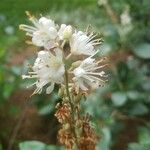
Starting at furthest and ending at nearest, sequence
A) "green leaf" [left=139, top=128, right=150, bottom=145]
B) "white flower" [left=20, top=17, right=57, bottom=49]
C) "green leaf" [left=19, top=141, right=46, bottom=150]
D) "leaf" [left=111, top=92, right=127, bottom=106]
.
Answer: "leaf" [left=111, top=92, right=127, bottom=106] → "green leaf" [left=139, top=128, right=150, bottom=145] → "green leaf" [left=19, top=141, right=46, bottom=150] → "white flower" [left=20, top=17, right=57, bottom=49]

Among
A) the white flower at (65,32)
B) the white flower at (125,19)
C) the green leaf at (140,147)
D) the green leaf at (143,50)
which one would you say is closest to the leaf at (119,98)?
the green leaf at (143,50)

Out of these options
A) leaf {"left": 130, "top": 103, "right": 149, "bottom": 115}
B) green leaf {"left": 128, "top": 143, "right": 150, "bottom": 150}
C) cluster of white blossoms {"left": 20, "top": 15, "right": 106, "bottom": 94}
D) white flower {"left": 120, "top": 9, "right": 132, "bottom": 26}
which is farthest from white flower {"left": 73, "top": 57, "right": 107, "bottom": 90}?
white flower {"left": 120, "top": 9, "right": 132, "bottom": 26}

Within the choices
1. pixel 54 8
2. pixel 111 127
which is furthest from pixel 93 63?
pixel 54 8

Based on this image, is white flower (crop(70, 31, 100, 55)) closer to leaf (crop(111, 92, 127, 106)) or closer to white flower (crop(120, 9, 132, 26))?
leaf (crop(111, 92, 127, 106))

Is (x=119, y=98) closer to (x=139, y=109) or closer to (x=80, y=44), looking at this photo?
(x=139, y=109)

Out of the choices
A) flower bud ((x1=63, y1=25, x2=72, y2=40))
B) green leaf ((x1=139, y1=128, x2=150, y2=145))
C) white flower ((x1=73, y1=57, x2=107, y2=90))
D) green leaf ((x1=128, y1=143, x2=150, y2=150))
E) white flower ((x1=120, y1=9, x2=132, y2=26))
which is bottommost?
green leaf ((x1=128, y1=143, x2=150, y2=150))

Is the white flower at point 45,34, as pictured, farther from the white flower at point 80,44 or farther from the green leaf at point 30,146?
the green leaf at point 30,146

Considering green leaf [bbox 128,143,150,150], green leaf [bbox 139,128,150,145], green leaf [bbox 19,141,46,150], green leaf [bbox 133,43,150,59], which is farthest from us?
green leaf [bbox 133,43,150,59]

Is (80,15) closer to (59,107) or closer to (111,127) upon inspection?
(111,127)

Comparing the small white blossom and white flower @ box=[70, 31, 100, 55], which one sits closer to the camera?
white flower @ box=[70, 31, 100, 55]
